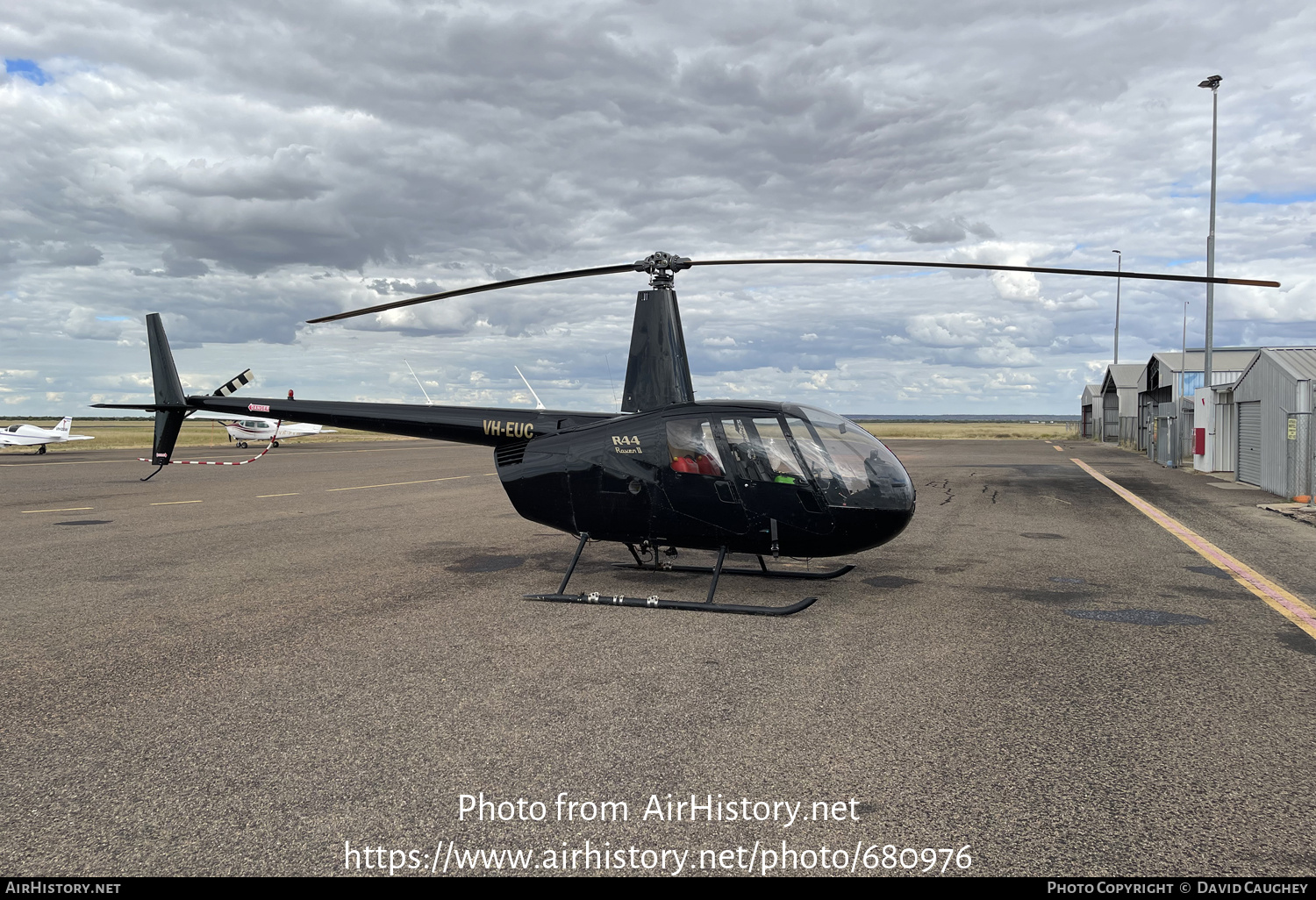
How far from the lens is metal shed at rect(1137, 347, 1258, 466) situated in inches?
1141

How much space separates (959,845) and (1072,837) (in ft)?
1.49

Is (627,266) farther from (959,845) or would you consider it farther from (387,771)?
(959,845)

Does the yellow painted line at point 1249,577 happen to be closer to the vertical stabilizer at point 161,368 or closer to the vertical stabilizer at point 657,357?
the vertical stabilizer at point 657,357

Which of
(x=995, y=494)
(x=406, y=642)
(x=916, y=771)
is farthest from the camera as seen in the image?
(x=995, y=494)

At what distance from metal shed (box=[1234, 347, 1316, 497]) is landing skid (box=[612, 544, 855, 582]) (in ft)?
43.6

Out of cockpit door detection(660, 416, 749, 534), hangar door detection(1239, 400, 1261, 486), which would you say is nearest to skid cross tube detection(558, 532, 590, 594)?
cockpit door detection(660, 416, 749, 534)

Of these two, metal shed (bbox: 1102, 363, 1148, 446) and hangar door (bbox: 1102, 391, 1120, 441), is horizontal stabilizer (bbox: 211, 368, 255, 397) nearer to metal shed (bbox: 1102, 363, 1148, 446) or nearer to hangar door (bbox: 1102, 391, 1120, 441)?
metal shed (bbox: 1102, 363, 1148, 446)

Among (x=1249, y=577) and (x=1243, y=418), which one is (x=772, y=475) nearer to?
(x=1249, y=577)

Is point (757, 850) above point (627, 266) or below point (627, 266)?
below

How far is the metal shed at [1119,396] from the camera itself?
57822 mm

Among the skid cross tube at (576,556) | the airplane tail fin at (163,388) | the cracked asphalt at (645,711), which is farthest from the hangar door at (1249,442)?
the airplane tail fin at (163,388)

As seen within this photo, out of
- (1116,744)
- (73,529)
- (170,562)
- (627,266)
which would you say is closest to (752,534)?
(627,266)

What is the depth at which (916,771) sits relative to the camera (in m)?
3.79

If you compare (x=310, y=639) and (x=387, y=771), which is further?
(x=310, y=639)
